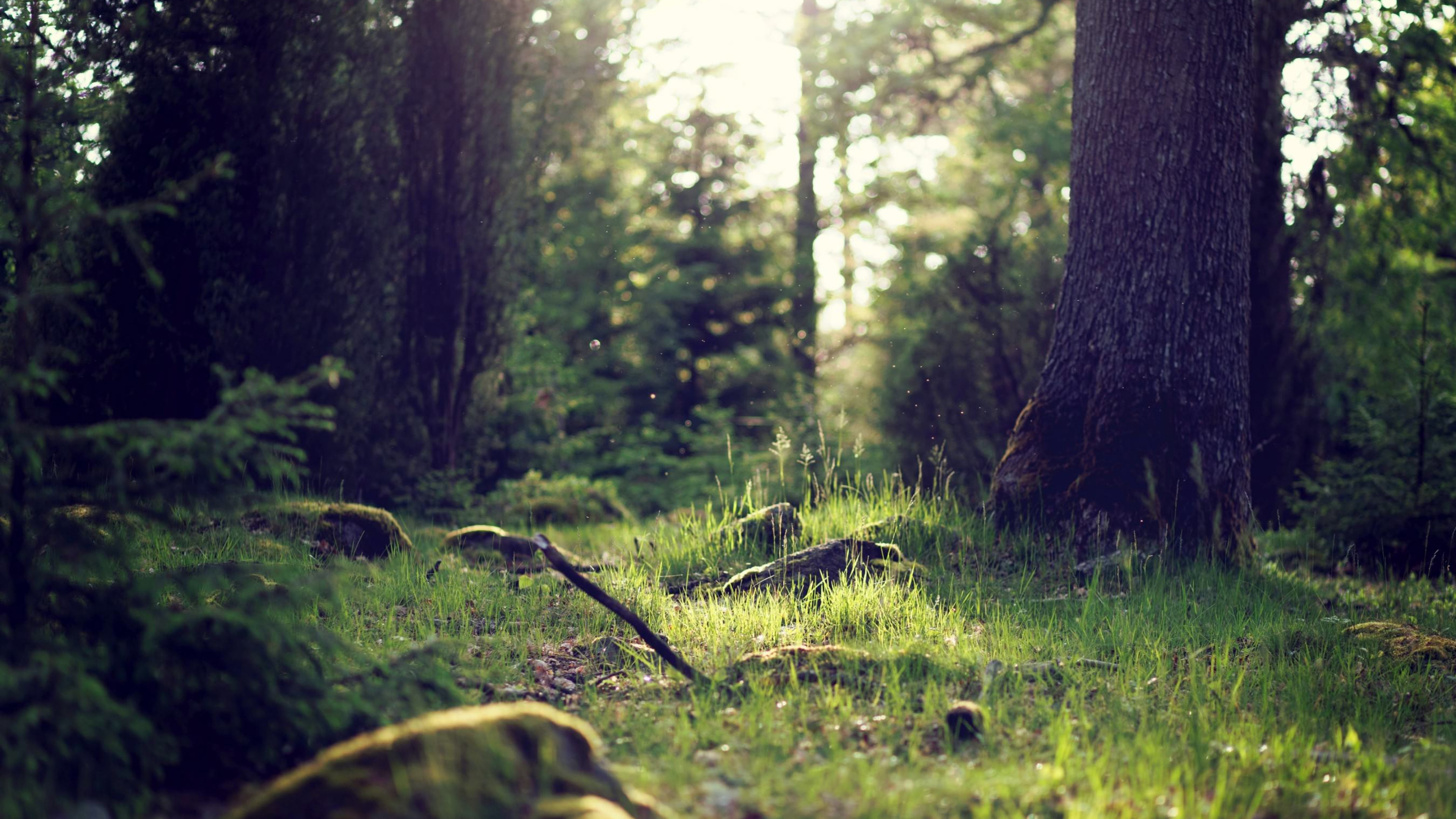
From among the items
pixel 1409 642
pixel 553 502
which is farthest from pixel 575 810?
pixel 553 502

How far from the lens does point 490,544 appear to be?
22.9ft

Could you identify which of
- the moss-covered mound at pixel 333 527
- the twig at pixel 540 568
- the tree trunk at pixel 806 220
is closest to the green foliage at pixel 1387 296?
the twig at pixel 540 568

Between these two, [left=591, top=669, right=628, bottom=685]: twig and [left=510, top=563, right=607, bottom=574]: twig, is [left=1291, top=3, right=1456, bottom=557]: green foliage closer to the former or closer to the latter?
[left=510, top=563, right=607, bottom=574]: twig

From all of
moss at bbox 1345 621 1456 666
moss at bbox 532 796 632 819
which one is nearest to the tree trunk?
moss at bbox 1345 621 1456 666

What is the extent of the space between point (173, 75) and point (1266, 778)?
799 centimetres

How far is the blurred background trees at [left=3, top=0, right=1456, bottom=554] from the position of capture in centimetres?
727

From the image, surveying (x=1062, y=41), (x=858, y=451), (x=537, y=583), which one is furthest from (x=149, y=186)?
(x=1062, y=41)

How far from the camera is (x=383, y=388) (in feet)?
28.5

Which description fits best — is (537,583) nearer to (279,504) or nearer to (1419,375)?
(279,504)

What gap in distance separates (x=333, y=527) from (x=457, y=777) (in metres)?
4.57

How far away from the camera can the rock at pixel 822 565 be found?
557cm

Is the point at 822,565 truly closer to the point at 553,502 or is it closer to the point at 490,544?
the point at 490,544

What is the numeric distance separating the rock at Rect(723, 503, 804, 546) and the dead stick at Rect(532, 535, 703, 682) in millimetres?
2324

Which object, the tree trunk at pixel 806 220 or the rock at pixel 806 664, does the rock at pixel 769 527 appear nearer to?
the rock at pixel 806 664
